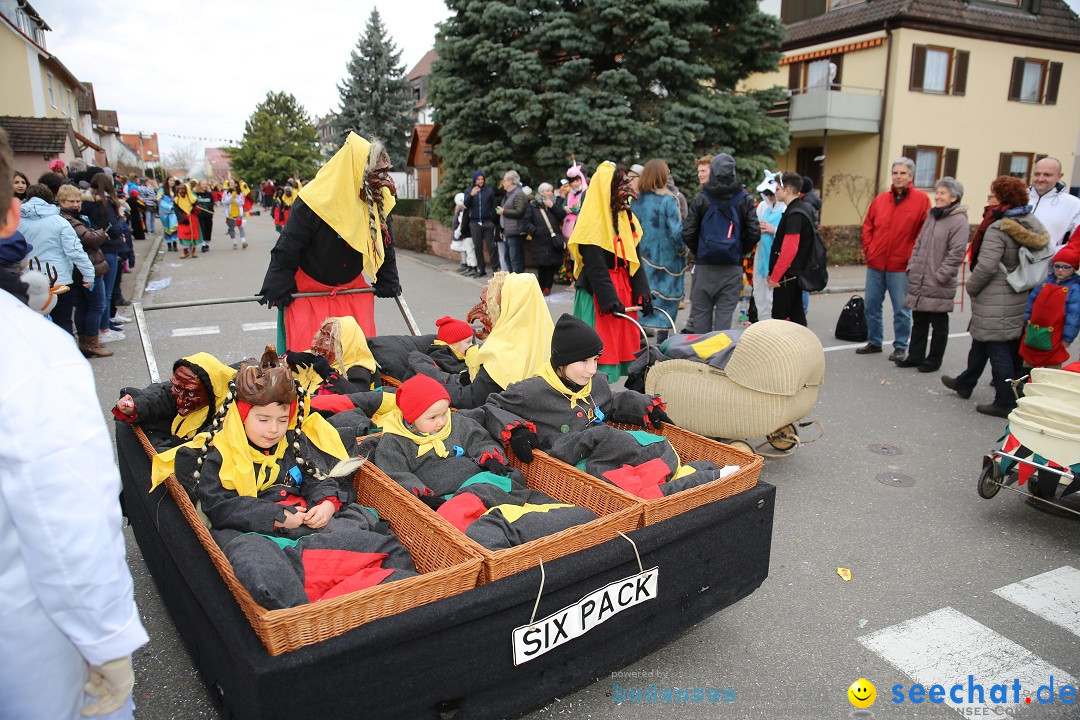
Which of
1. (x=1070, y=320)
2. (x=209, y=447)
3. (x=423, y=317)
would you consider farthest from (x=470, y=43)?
(x=209, y=447)

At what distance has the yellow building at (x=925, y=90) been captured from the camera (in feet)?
70.8

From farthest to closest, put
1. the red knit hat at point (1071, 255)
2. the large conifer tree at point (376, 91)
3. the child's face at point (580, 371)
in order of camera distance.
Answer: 1. the large conifer tree at point (376, 91)
2. the red knit hat at point (1071, 255)
3. the child's face at point (580, 371)

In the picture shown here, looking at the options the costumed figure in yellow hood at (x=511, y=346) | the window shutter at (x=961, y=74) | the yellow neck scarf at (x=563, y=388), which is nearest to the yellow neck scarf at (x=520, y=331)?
the costumed figure in yellow hood at (x=511, y=346)

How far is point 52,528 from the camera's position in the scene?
1397 millimetres

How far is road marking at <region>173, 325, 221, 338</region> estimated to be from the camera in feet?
31.0

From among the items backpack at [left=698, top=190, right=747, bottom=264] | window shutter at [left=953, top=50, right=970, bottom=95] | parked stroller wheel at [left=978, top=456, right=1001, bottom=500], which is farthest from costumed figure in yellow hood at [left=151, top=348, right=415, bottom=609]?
window shutter at [left=953, top=50, right=970, bottom=95]

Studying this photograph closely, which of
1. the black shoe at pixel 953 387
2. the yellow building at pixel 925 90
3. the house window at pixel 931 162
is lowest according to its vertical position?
the black shoe at pixel 953 387

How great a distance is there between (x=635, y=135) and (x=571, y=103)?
1.33 meters

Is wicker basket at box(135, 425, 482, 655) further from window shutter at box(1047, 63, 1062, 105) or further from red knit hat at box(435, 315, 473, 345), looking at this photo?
window shutter at box(1047, 63, 1062, 105)

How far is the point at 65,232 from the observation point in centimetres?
745

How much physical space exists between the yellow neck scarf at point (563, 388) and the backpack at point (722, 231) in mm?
3534

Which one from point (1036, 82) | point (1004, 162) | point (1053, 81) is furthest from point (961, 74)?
point (1053, 81)

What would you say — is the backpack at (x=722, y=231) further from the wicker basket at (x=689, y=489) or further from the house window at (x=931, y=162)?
the house window at (x=931, y=162)

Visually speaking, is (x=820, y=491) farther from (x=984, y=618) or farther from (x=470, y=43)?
(x=470, y=43)
